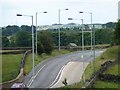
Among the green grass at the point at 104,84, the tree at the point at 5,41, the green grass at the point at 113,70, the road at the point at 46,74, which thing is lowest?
the road at the point at 46,74

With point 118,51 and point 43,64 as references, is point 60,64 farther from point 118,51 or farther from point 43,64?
point 118,51

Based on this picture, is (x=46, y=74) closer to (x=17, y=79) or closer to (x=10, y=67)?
(x=10, y=67)

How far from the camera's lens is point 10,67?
2303 inches

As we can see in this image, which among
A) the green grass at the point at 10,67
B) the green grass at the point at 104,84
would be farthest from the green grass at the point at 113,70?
the green grass at the point at 10,67

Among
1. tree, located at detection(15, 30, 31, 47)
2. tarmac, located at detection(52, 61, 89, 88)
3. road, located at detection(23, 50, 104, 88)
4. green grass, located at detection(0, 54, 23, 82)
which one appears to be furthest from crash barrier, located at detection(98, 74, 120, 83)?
tree, located at detection(15, 30, 31, 47)

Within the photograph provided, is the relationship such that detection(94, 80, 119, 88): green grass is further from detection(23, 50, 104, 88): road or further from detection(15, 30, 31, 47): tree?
detection(15, 30, 31, 47): tree

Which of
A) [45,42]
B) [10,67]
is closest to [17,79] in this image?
[10,67]

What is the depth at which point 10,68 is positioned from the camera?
57750mm

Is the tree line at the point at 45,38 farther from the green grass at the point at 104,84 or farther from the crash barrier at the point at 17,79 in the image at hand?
the green grass at the point at 104,84

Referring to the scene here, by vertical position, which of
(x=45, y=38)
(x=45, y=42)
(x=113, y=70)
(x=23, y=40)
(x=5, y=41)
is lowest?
(x=113, y=70)

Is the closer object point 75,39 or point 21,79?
point 21,79

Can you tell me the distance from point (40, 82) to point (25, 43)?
64.9 metres

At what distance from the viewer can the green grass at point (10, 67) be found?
51750mm

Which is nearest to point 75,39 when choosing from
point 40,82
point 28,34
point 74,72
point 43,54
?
point 28,34
